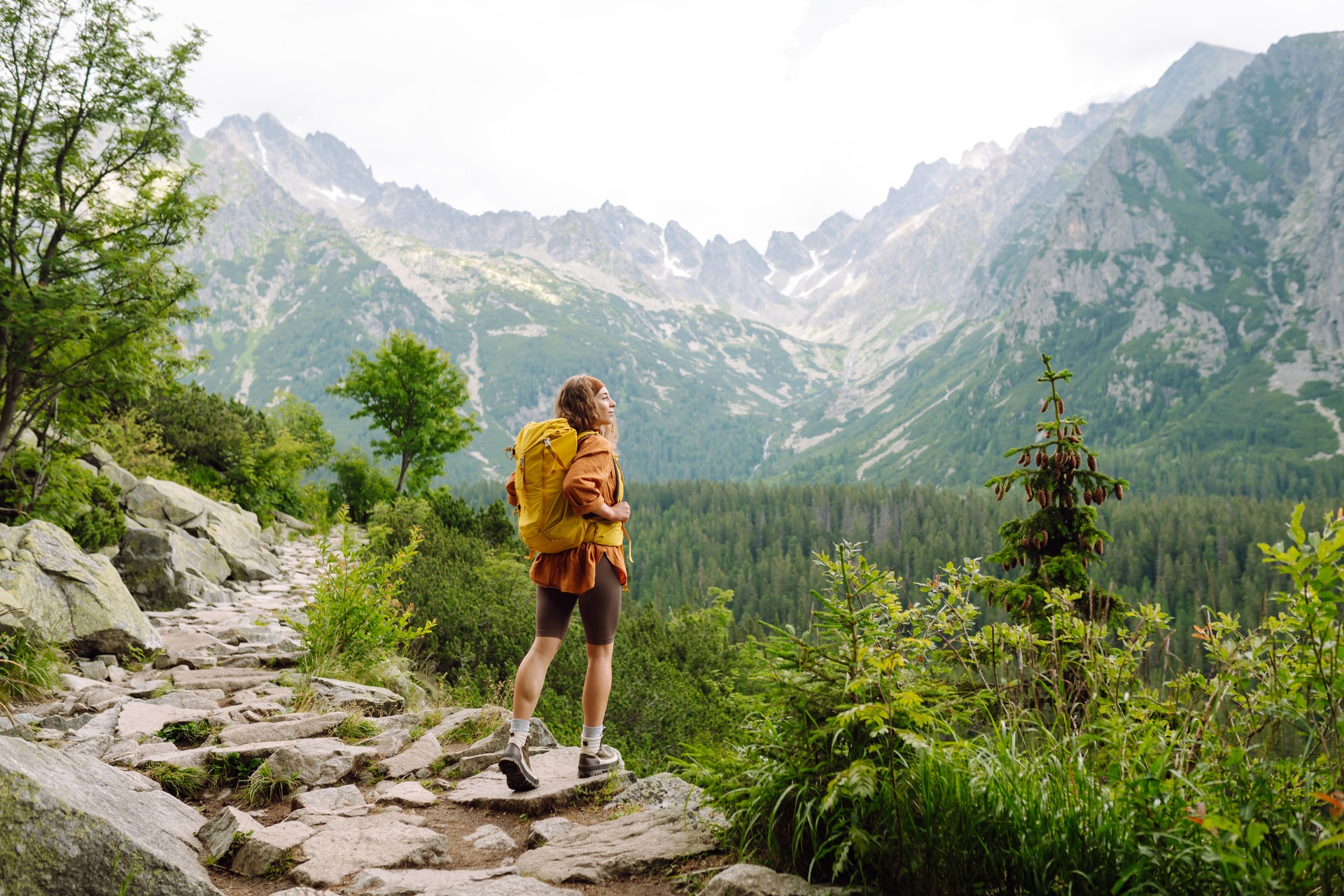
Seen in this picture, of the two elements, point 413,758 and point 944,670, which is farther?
point 413,758

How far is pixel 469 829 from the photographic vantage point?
430 cm

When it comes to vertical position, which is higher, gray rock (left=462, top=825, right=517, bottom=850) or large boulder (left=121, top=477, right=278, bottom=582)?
large boulder (left=121, top=477, right=278, bottom=582)

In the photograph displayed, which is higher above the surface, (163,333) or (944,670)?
(163,333)

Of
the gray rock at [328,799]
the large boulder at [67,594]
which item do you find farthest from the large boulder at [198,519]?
the gray rock at [328,799]

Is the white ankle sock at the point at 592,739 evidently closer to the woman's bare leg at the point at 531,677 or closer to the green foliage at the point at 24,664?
the woman's bare leg at the point at 531,677

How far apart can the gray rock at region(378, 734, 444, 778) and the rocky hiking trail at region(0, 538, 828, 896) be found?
15 mm

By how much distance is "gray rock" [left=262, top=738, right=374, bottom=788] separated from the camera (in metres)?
4.66

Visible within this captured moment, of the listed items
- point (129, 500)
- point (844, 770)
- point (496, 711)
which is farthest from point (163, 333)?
point (844, 770)

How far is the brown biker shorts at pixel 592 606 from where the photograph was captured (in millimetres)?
4676

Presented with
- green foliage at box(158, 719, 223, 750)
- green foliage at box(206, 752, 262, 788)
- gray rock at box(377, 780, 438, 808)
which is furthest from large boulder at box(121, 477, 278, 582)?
gray rock at box(377, 780, 438, 808)

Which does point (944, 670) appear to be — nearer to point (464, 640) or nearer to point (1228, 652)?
point (1228, 652)

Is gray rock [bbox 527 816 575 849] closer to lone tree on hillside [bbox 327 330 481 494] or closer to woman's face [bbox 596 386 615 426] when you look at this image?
woman's face [bbox 596 386 615 426]

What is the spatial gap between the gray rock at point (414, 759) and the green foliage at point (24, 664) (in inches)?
113

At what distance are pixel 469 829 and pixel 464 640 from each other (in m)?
6.30
